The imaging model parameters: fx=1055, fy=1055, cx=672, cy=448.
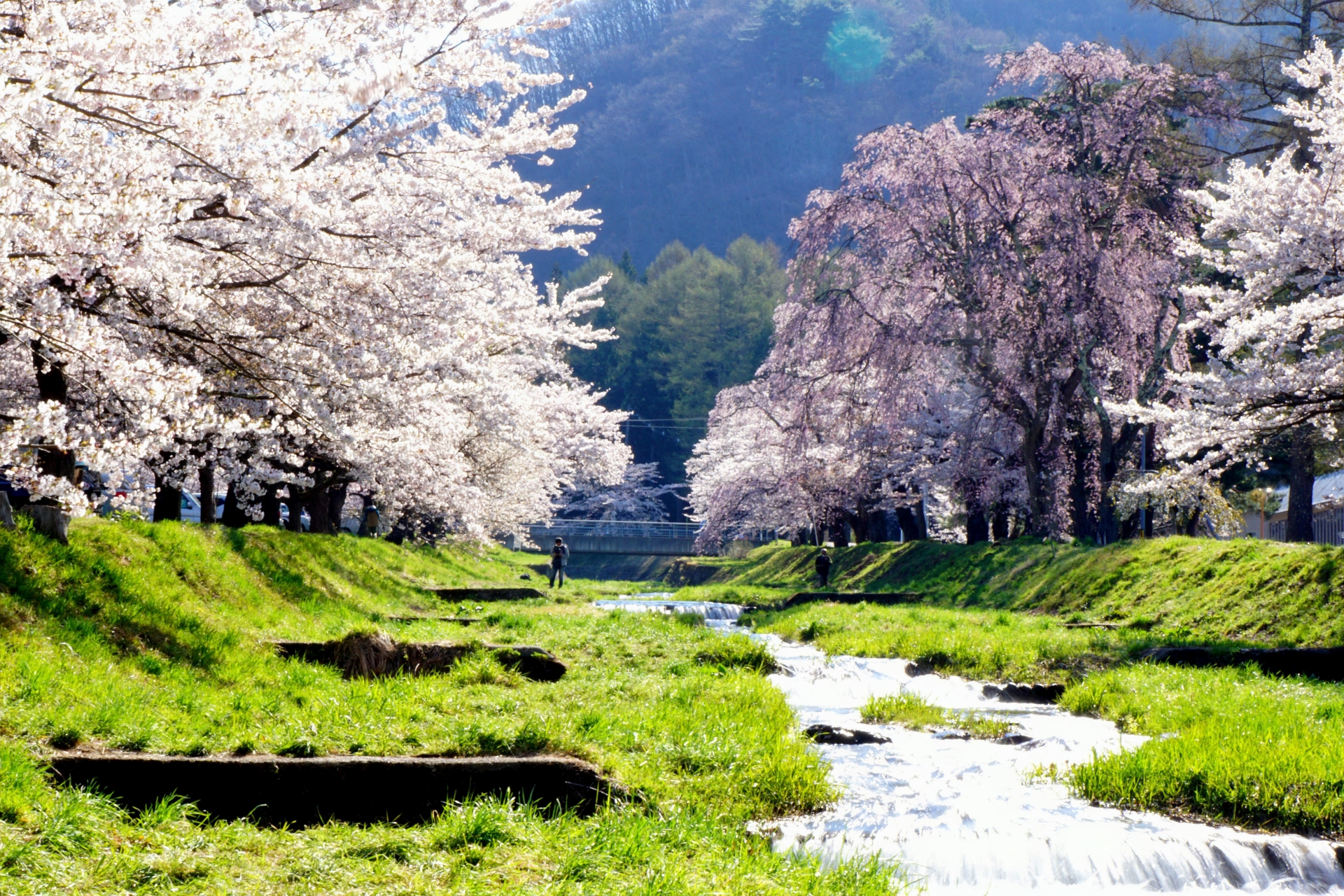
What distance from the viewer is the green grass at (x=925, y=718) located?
33.5 feet

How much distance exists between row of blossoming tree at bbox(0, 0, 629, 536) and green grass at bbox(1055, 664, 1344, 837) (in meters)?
7.14

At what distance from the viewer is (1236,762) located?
7.73 metres

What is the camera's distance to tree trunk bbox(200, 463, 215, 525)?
60.4ft

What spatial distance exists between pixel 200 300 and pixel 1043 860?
28.1 ft

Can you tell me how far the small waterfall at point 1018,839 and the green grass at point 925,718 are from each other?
1.08 metres

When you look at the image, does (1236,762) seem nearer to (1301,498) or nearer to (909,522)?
(1301,498)

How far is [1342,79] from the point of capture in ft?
47.0

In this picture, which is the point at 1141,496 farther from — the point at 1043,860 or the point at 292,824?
the point at 292,824

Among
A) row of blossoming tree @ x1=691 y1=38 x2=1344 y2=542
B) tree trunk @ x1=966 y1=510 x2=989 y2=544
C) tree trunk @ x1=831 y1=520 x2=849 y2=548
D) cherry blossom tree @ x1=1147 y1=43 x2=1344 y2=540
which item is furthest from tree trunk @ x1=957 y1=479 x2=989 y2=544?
Result: cherry blossom tree @ x1=1147 y1=43 x2=1344 y2=540

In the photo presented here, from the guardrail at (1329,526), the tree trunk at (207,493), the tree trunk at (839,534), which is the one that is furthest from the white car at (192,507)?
the guardrail at (1329,526)

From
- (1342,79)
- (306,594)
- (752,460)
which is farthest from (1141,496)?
(752,460)

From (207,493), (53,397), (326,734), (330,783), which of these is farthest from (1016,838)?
(207,493)

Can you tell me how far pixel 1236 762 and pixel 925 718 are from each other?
3.43m

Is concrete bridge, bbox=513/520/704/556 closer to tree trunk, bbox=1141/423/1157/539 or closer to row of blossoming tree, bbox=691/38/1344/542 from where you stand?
row of blossoming tree, bbox=691/38/1344/542
